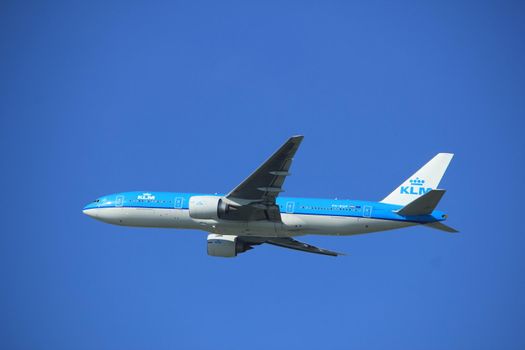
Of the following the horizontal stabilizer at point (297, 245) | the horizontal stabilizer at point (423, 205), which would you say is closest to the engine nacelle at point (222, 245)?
the horizontal stabilizer at point (297, 245)

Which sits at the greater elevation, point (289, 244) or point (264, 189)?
point (264, 189)

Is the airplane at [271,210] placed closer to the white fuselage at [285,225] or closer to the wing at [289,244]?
the white fuselage at [285,225]

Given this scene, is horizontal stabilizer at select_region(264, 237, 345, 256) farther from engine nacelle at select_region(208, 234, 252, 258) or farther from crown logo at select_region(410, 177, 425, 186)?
crown logo at select_region(410, 177, 425, 186)

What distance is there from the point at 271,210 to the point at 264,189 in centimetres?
276

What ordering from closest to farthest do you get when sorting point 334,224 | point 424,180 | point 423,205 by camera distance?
point 423,205 → point 334,224 → point 424,180

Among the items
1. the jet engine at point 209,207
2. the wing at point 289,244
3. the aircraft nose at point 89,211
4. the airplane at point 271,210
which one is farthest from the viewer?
the wing at point 289,244

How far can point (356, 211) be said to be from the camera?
49.2 m

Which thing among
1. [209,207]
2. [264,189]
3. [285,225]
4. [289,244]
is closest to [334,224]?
Result: [285,225]

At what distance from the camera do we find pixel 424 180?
52.1 meters

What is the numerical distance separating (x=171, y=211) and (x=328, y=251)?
43.7 feet

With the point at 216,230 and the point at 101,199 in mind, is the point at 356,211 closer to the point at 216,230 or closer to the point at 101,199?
the point at 216,230

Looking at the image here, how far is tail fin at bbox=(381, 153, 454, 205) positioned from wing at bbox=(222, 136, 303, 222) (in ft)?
30.0

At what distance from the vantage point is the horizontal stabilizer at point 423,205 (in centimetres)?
4537

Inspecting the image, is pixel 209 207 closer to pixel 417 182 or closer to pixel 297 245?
pixel 297 245
